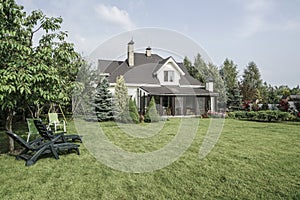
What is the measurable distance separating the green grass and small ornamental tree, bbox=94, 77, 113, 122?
466 inches

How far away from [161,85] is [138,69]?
3.61 meters

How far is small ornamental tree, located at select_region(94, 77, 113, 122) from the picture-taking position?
1895cm

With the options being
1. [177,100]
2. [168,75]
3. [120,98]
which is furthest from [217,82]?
[120,98]

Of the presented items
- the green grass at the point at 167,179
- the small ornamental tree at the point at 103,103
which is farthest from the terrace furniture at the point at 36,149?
the small ornamental tree at the point at 103,103

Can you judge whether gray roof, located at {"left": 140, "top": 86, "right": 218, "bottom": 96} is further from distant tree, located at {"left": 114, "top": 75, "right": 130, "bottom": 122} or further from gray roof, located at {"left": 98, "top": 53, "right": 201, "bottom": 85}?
distant tree, located at {"left": 114, "top": 75, "right": 130, "bottom": 122}

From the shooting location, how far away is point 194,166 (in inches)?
235

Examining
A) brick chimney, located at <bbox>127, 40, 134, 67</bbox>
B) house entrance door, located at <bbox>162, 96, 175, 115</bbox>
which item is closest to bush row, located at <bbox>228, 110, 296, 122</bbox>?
house entrance door, located at <bbox>162, 96, 175, 115</bbox>

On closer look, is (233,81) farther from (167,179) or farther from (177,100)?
(167,179)

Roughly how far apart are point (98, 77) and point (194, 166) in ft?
62.0

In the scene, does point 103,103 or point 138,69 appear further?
point 138,69

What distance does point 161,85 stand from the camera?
25609 mm

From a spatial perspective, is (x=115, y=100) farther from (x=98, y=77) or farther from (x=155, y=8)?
(x=155, y=8)

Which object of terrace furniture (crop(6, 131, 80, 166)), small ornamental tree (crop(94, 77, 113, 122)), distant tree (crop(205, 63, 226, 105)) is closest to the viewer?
terrace furniture (crop(6, 131, 80, 166))

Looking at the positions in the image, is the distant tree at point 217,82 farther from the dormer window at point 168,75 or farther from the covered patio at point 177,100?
the dormer window at point 168,75
